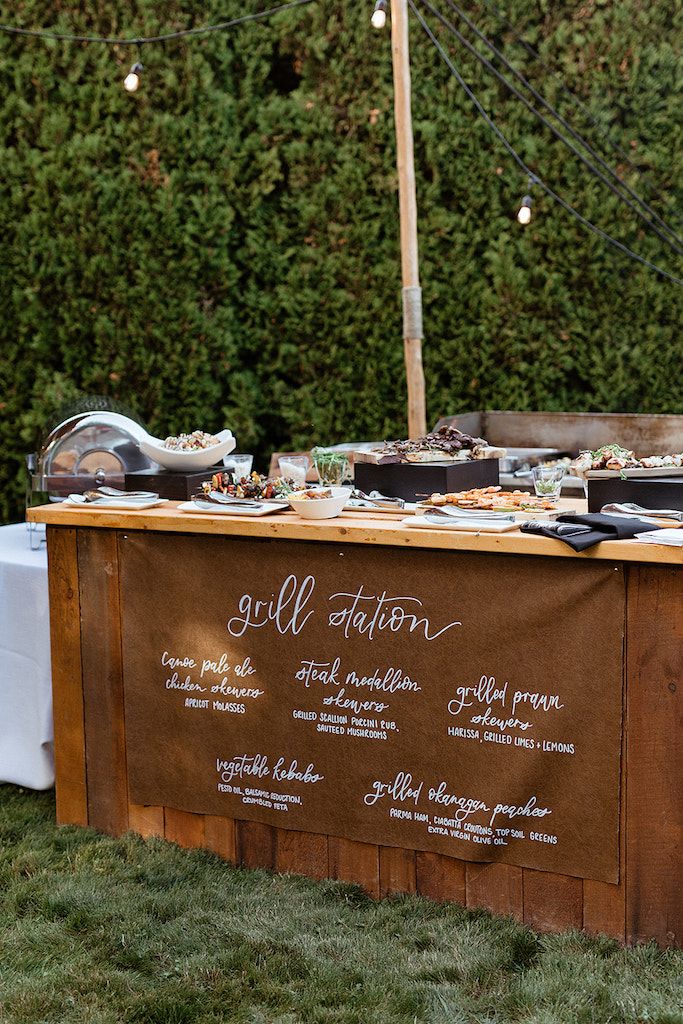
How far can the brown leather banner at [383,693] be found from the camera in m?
2.62

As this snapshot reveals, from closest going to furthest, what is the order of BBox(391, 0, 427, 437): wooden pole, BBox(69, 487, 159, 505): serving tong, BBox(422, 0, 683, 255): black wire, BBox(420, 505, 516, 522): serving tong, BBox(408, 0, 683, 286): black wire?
BBox(420, 505, 516, 522): serving tong → BBox(69, 487, 159, 505): serving tong → BBox(391, 0, 427, 437): wooden pole → BBox(422, 0, 683, 255): black wire → BBox(408, 0, 683, 286): black wire

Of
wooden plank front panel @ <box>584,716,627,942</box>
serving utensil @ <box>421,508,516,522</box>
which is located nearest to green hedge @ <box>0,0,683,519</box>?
serving utensil @ <box>421,508,516,522</box>

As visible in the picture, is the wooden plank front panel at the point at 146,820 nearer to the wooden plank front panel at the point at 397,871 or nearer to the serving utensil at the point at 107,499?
the wooden plank front panel at the point at 397,871

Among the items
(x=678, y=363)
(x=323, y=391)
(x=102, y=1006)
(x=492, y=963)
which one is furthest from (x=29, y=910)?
(x=678, y=363)

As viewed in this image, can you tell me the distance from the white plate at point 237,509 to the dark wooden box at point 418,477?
36 cm

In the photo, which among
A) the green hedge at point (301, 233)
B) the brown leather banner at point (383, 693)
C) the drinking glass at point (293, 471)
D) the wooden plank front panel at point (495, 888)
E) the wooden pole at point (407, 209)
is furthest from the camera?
the green hedge at point (301, 233)

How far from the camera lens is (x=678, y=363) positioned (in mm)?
6230

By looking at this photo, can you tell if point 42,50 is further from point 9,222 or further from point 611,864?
point 611,864

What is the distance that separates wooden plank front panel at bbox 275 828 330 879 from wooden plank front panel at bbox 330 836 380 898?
0.09 feet

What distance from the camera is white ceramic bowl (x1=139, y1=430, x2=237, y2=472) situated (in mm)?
3570

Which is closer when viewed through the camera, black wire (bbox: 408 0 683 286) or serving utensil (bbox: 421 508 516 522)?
serving utensil (bbox: 421 508 516 522)

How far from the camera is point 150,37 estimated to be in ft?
21.3

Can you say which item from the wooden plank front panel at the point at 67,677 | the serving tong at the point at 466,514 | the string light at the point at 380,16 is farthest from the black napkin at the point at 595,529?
the string light at the point at 380,16

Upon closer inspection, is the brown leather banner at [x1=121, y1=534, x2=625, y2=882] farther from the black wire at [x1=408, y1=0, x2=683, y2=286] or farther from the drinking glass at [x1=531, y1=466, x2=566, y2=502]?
the black wire at [x1=408, y1=0, x2=683, y2=286]
